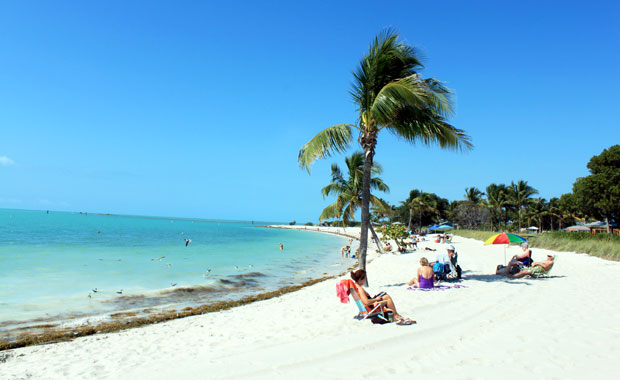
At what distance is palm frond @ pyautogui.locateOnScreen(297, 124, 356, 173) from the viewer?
9.14 metres

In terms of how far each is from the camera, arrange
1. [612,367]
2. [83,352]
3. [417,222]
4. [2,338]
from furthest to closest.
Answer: [417,222] → [2,338] → [83,352] → [612,367]

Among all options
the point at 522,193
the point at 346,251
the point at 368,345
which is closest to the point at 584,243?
the point at 346,251

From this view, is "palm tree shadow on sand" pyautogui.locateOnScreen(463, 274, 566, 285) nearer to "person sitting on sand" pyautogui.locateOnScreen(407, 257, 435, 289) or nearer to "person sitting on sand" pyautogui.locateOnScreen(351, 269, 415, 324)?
"person sitting on sand" pyautogui.locateOnScreen(407, 257, 435, 289)

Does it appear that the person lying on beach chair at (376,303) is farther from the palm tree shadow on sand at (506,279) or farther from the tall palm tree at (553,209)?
the tall palm tree at (553,209)

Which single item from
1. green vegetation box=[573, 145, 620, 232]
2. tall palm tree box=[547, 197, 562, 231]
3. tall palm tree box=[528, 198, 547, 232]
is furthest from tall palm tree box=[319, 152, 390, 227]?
tall palm tree box=[547, 197, 562, 231]

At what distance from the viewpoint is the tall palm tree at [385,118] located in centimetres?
878

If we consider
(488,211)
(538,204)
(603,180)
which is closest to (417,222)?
(488,211)

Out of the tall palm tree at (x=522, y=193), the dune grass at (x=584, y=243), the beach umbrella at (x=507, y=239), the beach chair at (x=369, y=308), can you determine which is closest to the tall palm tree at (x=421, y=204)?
the tall palm tree at (x=522, y=193)

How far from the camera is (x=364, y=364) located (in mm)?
4043

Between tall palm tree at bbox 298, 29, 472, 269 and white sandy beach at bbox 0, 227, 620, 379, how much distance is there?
3226 mm

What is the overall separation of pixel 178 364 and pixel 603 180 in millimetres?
44871

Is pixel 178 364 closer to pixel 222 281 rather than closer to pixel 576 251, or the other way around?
pixel 222 281

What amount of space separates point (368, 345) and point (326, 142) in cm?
576

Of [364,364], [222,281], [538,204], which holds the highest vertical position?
[538,204]
